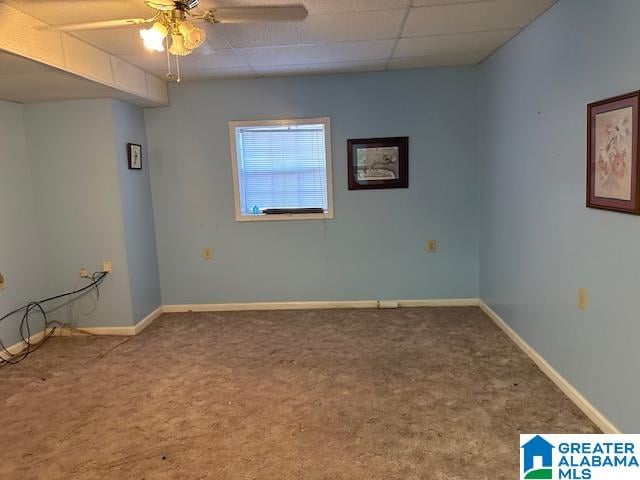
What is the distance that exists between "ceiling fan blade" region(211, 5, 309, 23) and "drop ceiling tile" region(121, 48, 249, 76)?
4.10 ft

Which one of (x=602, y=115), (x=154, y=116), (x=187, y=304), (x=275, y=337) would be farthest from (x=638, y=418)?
(x=154, y=116)

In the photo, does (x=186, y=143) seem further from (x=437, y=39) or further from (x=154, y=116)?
(x=437, y=39)

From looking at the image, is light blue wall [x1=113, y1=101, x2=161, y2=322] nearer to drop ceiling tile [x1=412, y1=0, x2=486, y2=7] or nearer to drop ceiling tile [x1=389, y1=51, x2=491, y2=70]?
drop ceiling tile [x1=389, y1=51, x2=491, y2=70]

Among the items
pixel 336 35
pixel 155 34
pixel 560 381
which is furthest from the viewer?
pixel 336 35

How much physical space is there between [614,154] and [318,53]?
7.33 feet

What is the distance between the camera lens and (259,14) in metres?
2.04

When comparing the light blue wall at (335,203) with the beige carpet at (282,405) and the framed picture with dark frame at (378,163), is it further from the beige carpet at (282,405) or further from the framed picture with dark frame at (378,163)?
the beige carpet at (282,405)

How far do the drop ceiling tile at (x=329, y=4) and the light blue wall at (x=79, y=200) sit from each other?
6.04 ft

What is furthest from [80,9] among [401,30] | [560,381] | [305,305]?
[560,381]

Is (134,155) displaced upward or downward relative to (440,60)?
downward

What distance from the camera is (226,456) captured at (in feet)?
7.25

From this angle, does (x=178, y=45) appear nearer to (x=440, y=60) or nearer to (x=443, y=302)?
(x=440, y=60)

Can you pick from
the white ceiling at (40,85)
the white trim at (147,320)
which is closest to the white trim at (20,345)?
the white trim at (147,320)

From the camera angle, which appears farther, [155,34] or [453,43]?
[453,43]
